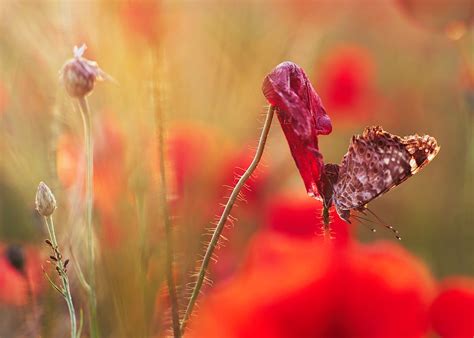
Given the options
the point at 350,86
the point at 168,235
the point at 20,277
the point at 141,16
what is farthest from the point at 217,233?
the point at 350,86

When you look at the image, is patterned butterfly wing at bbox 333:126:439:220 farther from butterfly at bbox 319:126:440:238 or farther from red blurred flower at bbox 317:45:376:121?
red blurred flower at bbox 317:45:376:121

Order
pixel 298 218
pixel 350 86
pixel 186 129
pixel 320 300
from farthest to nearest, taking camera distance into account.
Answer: pixel 350 86, pixel 186 129, pixel 298 218, pixel 320 300

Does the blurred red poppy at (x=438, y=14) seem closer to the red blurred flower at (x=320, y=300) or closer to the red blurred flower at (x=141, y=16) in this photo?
the red blurred flower at (x=141, y=16)

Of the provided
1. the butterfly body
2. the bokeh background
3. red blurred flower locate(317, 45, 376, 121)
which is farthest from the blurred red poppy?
the butterfly body

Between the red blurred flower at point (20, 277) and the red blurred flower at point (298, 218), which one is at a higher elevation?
the red blurred flower at point (20, 277)

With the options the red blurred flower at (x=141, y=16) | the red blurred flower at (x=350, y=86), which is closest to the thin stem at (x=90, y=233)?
the red blurred flower at (x=141, y=16)

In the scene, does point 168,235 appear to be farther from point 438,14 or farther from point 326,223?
point 438,14
